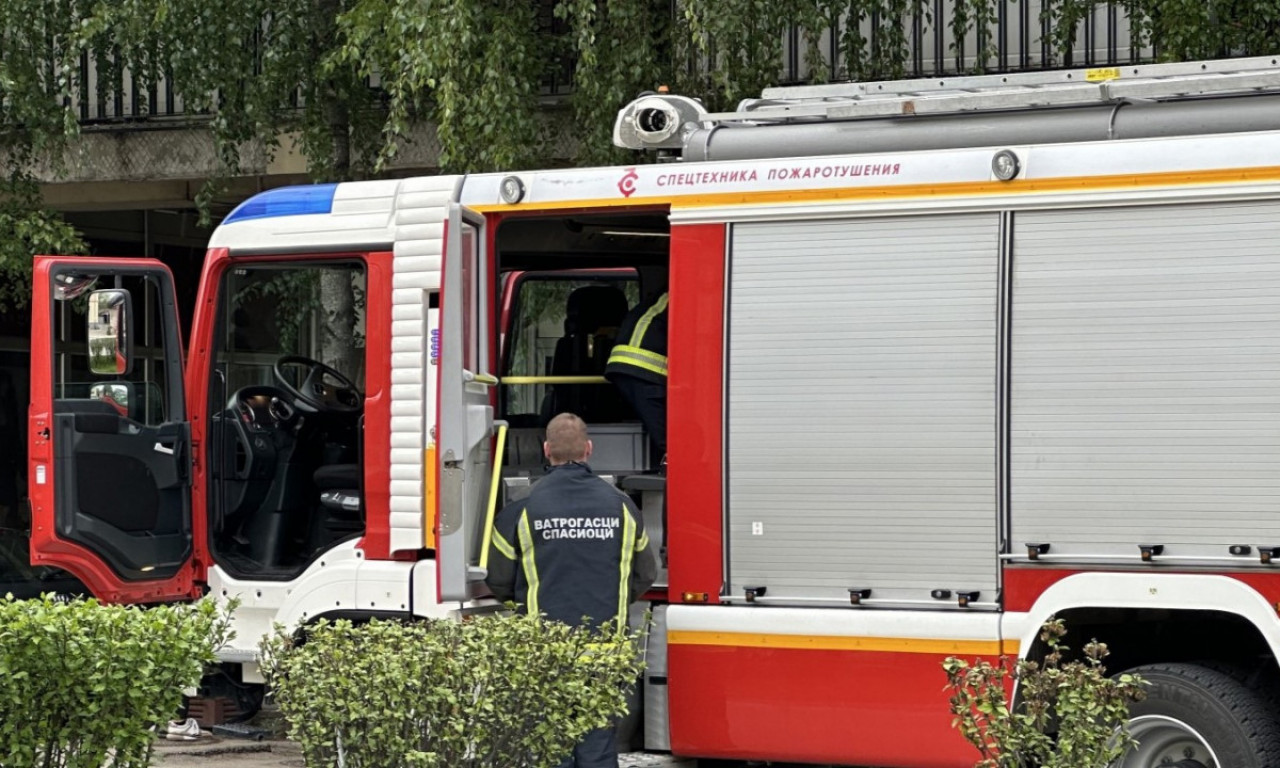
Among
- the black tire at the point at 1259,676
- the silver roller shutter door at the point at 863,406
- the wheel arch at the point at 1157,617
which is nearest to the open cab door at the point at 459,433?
the silver roller shutter door at the point at 863,406

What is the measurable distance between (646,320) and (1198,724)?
2.72 metres

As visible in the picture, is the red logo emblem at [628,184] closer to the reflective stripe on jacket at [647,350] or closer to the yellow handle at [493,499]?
the reflective stripe on jacket at [647,350]

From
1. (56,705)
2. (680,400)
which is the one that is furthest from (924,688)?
(56,705)

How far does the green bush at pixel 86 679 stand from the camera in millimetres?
5934

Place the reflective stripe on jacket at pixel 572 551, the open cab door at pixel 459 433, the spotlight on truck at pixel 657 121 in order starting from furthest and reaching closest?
the spotlight on truck at pixel 657 121, the open cab door at pixel 459 433, the reflective stripe on jacket at pixel 572 551

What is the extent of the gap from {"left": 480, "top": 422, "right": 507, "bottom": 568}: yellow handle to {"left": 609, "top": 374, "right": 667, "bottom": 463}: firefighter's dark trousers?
0.54 meters

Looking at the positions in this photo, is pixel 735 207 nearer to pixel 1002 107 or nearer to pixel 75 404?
pixel 1002 107

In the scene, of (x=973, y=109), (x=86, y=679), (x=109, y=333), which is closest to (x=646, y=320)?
(x=973, y=109)

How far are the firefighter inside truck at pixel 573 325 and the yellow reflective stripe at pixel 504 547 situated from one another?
711 millimetres

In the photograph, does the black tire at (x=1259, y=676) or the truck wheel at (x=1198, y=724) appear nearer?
the truck wheel at (x=1198, y=724)

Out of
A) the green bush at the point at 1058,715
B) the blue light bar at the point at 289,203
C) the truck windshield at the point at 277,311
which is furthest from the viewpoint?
the truck windshield at the point at 277,311

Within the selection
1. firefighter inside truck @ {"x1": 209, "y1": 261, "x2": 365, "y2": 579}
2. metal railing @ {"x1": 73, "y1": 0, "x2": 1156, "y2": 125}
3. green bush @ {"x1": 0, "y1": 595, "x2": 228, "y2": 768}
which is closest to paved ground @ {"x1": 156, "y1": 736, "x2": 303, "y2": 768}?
firefighter inside truck @ {"x1": 209, "y1": 261, "x2": 365, "y2": 579}

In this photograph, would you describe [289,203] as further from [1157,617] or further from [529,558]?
[1157,617]

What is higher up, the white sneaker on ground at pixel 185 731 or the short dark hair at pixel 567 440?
the short dark hair at pixel 567 440
